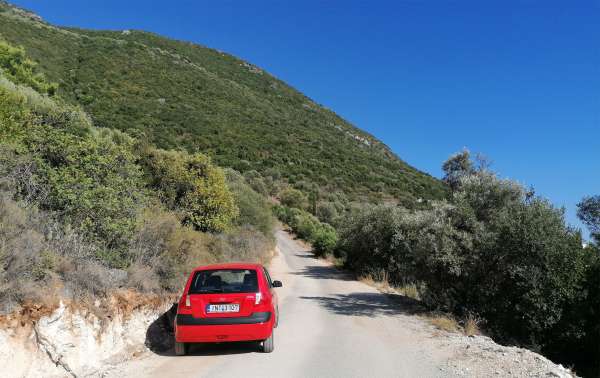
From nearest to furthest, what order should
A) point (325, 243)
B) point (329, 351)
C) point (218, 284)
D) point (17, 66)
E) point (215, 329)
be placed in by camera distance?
point (215, 329) → point (218, 284) → point (329, 351) → point (17, 66) → point (325, 243)

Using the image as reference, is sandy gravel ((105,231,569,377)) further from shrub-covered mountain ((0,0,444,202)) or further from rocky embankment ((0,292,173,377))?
shrub-covered mountain ((0,0,444,202))

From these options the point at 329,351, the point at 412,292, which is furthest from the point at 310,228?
the point at 329,351

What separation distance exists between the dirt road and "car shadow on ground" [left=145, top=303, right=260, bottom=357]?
0.04 meters

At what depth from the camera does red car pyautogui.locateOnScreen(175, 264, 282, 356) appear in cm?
729

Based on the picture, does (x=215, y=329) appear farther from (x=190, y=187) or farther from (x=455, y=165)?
(x=455, y=165)

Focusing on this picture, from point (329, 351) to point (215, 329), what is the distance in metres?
2.26

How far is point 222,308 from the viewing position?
292 inches

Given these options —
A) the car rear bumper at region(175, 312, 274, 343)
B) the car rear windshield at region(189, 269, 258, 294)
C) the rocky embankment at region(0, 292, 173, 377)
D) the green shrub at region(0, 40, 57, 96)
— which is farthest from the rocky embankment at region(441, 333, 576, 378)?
the green shrub at region(0, 40, 57, 96)

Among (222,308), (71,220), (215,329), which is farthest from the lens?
(71,220)

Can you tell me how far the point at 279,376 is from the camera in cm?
648

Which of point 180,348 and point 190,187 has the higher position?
point 190,187

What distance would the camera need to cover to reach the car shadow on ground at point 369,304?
13.1 metres

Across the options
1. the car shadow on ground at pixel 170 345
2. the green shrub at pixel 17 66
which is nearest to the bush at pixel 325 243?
the green shrub at pixel 17 66

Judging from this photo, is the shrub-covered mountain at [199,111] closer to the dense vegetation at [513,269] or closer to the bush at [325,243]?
the bush at [325,243]
